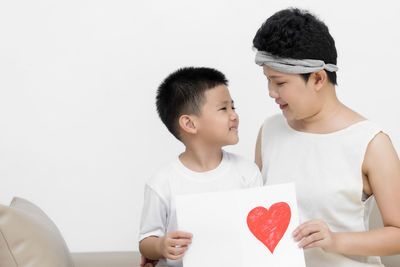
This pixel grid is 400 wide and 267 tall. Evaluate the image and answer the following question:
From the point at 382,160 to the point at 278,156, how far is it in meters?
0.42

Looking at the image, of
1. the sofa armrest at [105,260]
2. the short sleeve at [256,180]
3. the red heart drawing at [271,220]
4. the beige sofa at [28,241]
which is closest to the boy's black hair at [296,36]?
the short sleeve at [256,180]

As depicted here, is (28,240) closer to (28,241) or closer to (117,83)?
(28,241)

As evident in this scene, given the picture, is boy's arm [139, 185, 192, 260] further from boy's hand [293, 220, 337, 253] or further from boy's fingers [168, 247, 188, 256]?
boy's hand [293, 220, 337, 253]

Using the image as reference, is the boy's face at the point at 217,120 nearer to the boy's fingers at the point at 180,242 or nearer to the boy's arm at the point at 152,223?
the boy's arm at the point at 152,223

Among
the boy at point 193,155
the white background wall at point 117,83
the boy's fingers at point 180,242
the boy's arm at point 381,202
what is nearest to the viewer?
the boy's fingers at point 180,242

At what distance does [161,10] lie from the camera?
11.4ft

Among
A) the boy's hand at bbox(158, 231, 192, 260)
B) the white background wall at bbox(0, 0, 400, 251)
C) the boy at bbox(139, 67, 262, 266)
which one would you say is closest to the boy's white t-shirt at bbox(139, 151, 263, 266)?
the boy at bbox(139, 67, 262, 266)

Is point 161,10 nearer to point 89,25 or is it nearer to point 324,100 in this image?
point 89,25

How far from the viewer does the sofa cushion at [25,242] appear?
2.00m

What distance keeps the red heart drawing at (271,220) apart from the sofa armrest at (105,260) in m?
0.94

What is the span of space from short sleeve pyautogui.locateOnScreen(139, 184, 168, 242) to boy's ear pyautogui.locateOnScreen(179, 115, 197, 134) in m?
0.25

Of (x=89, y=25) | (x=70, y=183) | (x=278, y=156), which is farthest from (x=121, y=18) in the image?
(x=278, y=156)

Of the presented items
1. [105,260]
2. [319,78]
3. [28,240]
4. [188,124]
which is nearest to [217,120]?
[188,124]

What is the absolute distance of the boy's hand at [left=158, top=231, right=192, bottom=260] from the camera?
198cm
